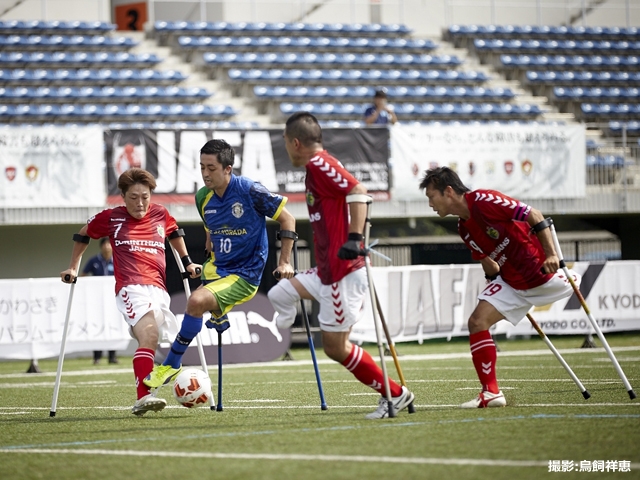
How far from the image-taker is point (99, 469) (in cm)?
568

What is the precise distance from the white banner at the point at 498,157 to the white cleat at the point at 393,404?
14.6 m

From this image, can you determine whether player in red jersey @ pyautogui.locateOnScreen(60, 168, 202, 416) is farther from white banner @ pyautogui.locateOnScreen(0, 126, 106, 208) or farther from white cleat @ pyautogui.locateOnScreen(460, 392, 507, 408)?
white banner @ pyautogui.locateOnScreen(0, 126, 106, 208)

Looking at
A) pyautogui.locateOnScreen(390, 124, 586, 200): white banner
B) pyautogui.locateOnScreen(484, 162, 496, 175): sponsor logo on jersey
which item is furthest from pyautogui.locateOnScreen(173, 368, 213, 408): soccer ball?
pyautogui.locateOnScreen(484, 162, 496, 175): sponsor logo on jersey

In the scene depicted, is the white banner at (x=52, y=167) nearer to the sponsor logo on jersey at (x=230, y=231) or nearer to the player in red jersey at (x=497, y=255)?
the sponsor logo on jersey at (x=230, y=231)

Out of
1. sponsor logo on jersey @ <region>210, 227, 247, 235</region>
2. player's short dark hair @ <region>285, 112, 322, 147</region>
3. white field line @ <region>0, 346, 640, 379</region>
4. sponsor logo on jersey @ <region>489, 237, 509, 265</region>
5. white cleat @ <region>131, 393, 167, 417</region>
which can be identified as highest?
player's short dark hair @ <region>285, 112, 322, 147</region>

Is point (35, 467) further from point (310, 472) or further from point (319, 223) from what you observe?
point (319, 223)

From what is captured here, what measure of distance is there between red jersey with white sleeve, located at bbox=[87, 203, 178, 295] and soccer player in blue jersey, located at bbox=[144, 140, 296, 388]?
2.25ft

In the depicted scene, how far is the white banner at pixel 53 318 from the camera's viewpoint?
17.0 m

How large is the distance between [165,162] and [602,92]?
43.8 ft

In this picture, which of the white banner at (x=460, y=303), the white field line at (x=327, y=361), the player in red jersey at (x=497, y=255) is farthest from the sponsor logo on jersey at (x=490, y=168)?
Result: the player in red jersey at (x=497, y=255)

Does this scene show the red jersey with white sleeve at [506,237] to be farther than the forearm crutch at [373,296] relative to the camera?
Yes

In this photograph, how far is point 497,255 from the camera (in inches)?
346

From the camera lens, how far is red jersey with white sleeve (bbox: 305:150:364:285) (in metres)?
7.64

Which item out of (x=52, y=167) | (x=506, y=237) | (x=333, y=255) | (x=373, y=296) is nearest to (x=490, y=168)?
(x=52, y=167)
